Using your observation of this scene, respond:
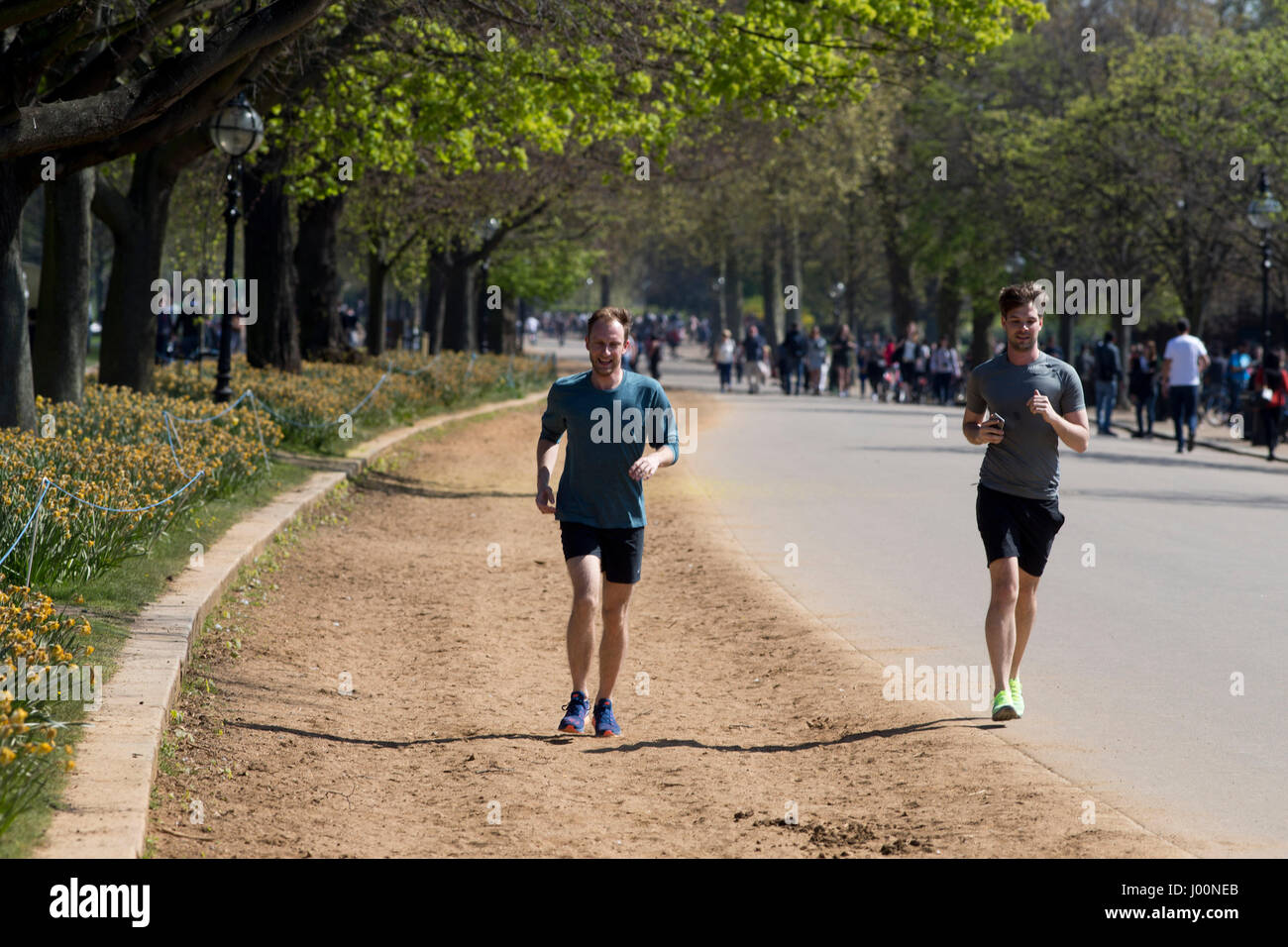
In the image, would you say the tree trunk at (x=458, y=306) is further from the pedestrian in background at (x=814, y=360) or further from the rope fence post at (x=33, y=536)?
the rope fence post at (x=33, y=536)

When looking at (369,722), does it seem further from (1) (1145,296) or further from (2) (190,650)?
(1) (1145,296)

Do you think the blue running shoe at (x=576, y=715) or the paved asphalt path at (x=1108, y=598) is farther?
the blue running shoe at (x=576, y=715)

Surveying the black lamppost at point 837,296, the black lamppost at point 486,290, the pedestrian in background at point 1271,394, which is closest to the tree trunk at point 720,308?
the black lamppost at point 837,296

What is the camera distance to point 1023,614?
8.08 metres

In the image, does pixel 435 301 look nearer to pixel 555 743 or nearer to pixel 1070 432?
pixel 555 743

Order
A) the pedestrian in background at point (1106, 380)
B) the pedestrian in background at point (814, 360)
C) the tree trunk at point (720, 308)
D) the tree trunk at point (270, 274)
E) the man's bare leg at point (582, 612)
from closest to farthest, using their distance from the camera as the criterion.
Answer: the man's bare leg at point (582, 612), the tree trunk at point (270, 274), the pedestrian in background at point (1106, 380), the pedestrian in background at point (814, 360), the tree trunk at point (720, 308)

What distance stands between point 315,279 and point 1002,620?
23814 mm

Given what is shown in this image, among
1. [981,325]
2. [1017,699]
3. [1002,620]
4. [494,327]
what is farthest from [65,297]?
[981,325]

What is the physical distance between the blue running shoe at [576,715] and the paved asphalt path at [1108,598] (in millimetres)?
1812

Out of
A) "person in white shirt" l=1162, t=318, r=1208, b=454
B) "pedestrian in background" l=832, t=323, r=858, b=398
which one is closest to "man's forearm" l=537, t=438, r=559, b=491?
"person in white shirt" l=1162, t=318, r=1208, b=454

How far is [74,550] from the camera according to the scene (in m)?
9.31

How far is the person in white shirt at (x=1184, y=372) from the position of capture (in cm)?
2642
